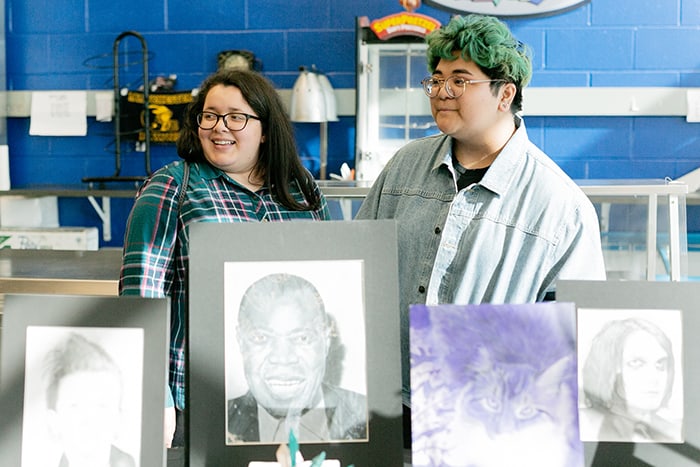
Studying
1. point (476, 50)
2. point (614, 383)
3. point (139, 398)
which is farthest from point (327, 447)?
point (476, 50)

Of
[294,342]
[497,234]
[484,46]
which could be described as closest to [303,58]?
[484,46]

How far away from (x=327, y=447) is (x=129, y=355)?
251 millimetres

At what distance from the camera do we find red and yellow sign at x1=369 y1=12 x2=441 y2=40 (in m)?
3.94

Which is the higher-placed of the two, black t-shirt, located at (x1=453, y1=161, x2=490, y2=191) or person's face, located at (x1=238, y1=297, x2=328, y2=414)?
black t-shirt, located at (x1=453, y1=161, x2=490, y2=191)

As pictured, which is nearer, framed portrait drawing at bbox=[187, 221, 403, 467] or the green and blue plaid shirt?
framed portrait drawing at bbox=[187, 221, 403, 467]

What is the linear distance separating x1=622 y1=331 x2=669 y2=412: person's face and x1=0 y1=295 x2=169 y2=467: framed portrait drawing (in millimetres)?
539

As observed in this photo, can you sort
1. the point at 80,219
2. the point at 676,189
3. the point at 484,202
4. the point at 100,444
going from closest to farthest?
the point at 100,444, the point at 484,202, the point at 676,189, the point at 80,219

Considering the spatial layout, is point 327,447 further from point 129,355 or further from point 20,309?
point 20,309

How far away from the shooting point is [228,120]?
154cm

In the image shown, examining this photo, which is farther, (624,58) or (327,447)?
(624,58)

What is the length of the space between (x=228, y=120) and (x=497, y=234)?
57 centimetres

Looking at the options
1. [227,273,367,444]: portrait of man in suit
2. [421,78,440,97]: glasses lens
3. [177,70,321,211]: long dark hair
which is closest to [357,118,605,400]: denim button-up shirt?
[421,78,440,97]: glasses lens

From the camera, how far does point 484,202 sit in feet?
4.45

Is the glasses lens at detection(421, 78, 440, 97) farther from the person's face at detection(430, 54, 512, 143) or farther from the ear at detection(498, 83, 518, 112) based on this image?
the ear at detection(498, 83, 518, 112)
